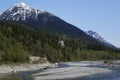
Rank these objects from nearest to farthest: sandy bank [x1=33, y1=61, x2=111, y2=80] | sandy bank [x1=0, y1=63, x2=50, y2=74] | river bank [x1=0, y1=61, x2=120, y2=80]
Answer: river bank [x1=0, y1=61, x2=120, y2=80] < sandy bank [x1=33, y1=61, x2=111, y2=80] < sandy bank [x1=0, y1=63, x2=50, y2=74]

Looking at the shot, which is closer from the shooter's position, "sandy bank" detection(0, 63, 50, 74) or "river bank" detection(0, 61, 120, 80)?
"river bank" detection(0, 61, 120, 80)

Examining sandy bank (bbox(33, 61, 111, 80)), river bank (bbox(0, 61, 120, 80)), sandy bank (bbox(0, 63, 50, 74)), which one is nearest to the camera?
river bank (bbox(0, 61, 120, 80))

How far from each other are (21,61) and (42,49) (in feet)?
155

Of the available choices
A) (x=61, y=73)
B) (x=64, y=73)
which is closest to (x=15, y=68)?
(x=61, y=73)

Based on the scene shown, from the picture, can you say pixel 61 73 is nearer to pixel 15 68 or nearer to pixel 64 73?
pixel 64 73

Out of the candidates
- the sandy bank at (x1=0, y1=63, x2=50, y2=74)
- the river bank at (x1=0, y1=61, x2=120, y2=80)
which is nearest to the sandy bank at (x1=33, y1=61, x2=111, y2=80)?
the river bank at (x1=0, y1=61, x2=120, y2=80)

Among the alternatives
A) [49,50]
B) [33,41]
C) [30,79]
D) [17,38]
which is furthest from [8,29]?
[30,79]

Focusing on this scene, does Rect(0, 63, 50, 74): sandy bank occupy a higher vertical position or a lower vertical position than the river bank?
higher

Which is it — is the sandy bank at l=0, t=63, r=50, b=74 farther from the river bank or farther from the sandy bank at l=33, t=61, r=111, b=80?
the sandy bank at l=33, t=61, r=111, b=80

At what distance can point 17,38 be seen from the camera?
166250 millimetres

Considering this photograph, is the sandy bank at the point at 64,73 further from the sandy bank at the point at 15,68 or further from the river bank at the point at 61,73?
the sandy bank at the point at 15,68

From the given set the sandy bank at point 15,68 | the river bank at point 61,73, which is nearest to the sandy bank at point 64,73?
Result: the river bank at point 61,73

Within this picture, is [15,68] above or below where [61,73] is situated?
above

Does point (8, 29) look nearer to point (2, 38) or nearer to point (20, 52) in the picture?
point (2, 38)
